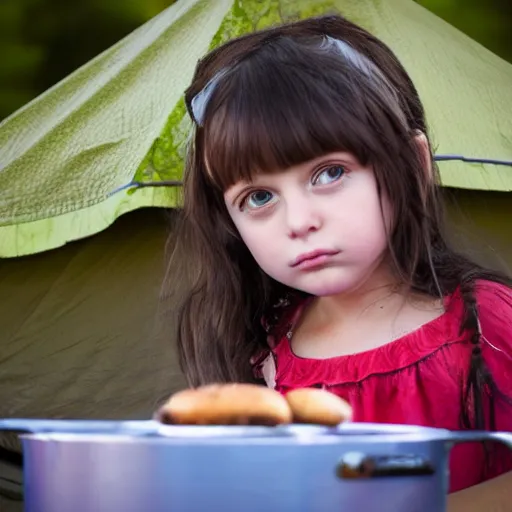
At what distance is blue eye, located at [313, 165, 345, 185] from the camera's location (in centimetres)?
83

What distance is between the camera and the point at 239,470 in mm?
483

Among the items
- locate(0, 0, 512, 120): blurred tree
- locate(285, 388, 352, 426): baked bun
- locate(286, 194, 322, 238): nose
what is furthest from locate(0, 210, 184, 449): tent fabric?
locate(285, 388, 352, 426): baked bun

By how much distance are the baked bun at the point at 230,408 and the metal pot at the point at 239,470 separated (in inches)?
1.8

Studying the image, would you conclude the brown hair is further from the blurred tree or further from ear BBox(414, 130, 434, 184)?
the blurred tree

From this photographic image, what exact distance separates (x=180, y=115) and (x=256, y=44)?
0.56 m

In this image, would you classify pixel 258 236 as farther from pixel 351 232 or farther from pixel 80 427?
pixel 80 427

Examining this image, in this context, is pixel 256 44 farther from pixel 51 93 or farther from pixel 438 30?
pixel 51 93

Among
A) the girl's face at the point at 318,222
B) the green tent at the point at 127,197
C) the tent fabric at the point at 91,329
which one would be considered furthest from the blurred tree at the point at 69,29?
the girl's face at the point at 318,222

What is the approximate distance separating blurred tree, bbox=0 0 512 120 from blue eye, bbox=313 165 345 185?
127 cm

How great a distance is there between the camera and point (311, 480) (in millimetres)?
490

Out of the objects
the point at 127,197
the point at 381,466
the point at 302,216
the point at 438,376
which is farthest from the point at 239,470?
the point at 127,197

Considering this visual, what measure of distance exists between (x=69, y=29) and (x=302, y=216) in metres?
1.39

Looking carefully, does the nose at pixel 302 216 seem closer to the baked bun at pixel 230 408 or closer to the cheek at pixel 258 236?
the cheek at pixel 258 236

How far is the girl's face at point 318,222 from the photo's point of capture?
810 mm
